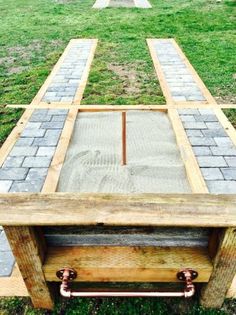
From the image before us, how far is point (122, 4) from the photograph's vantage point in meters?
15.9

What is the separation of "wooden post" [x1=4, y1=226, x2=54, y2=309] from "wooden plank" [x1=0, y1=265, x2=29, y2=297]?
0.30 m

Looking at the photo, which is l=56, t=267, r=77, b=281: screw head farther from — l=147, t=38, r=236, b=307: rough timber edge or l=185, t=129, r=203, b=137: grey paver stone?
l=185, t=129, r=203, b=137: grey paver stone

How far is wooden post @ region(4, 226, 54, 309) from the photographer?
228cm

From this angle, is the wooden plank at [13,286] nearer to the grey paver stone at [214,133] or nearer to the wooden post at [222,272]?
the wooden post at [222,272]

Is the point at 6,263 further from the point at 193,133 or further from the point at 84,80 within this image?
the point at 84,80

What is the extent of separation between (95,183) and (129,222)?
6.97 feet

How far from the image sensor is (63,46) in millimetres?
10094

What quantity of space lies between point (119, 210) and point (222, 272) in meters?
1.02

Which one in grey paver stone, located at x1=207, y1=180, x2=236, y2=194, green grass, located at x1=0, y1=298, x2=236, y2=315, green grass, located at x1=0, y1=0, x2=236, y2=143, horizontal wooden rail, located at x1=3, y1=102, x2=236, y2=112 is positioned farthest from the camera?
green grass, located at x1=0, y1=0, x2=236, y2=143

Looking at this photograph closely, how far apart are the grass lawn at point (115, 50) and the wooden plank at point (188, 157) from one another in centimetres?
97

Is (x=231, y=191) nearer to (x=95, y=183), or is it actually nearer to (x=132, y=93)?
(x=95, y=183)

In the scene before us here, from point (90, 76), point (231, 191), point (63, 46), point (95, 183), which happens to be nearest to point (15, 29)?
point (63, 46)

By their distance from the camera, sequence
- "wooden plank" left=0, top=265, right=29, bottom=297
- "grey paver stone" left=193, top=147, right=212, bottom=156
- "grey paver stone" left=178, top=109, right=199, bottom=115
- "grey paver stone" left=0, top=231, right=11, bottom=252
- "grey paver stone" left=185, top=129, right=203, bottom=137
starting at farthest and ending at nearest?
1. "grey paver stone" left=178, top=109, right=199, bottom=115
2. "grey paver stone" left=185, top=129, right=203, bottom=137
3. "grey paver stone" left=193, top=147, right=212, bottom=156
4. "grey paver stone" left=0, top=231, right=11, bottom=252
5. "wooden plank" left=0, top=265, right=29, bottom=297

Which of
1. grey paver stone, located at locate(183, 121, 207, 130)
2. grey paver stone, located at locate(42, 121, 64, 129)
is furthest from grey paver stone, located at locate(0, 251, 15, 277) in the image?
grey paver stone, located at locate(183, 121, 207, 130)
